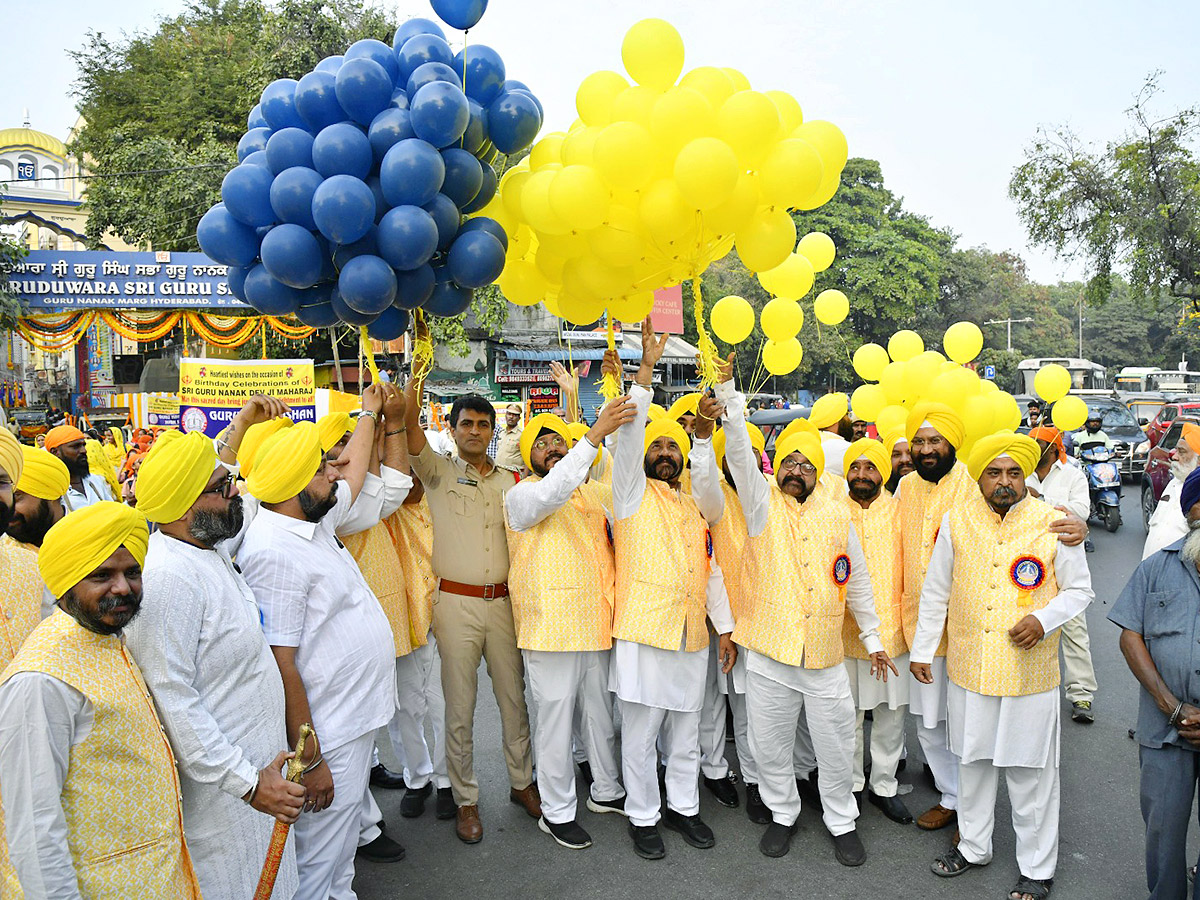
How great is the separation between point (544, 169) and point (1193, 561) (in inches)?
114

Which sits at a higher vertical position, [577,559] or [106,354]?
[106,354]

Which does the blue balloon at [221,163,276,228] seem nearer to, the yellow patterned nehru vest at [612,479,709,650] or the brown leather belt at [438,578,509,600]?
the brown leather belt at [438,578,509,600]

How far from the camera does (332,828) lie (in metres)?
3.16

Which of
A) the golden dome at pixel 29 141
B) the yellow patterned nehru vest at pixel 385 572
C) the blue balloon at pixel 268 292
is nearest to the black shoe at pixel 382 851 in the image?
the yellow patterned nehru vest at pixel 385 572

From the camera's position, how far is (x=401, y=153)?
307 centimetres

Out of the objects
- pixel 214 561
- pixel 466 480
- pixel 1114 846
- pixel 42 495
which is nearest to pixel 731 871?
pixel 1114 846

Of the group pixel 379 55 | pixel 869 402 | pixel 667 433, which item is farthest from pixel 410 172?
pixel 869 402

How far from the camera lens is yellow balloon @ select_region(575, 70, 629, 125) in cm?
342

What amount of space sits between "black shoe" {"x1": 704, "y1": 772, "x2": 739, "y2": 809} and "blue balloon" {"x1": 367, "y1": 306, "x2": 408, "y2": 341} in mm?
2877

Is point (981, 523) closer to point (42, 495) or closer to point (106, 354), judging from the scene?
point (42, 495)

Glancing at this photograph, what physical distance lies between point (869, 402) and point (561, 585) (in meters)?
3.10

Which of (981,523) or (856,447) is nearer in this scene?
(981,523)

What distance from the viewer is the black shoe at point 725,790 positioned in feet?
14.6

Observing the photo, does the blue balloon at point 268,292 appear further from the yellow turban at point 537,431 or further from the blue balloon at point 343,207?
the yellow turban at point 537,431
